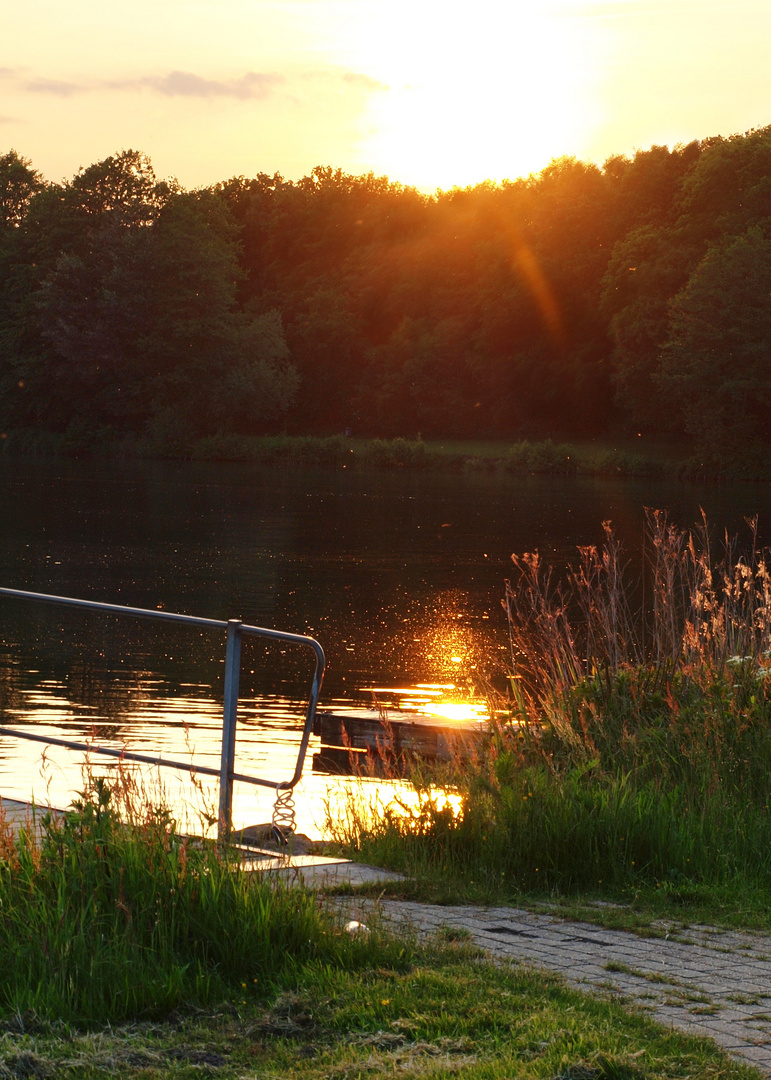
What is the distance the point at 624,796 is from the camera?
7.24 m

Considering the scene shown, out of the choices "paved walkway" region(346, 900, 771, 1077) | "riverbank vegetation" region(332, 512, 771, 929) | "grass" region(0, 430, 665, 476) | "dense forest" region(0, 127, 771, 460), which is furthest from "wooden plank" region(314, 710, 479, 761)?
"grass" region(0, 430, 665, 476)

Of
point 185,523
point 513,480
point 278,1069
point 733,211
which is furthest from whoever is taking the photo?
point 733,211

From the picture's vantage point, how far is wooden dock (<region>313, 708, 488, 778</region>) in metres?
11.8

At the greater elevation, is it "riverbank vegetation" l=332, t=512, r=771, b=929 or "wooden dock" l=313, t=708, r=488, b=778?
"riverbank vegetation" l=332, t=512, r=771, b=929

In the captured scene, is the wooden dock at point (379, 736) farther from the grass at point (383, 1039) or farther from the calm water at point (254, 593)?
the grass at point (383, 1039)

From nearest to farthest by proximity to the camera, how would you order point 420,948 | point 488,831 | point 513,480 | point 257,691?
point 420,948, point 488,831, point 257,691, point 513,480

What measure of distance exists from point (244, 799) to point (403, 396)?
8150 centimetres

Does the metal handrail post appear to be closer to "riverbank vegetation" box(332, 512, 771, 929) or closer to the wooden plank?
"riverbank vegetation" box(332, 512, 771, 929)

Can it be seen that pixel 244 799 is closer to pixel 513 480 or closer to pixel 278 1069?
pixel 278 1069

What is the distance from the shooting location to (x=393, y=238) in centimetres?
10025

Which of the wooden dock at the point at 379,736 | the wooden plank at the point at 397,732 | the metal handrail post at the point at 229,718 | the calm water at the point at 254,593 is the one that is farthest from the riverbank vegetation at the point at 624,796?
the wooden dock at the point at 379,736

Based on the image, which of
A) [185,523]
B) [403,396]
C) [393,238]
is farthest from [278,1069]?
[393,238]

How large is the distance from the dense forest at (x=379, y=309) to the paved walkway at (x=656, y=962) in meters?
66.9

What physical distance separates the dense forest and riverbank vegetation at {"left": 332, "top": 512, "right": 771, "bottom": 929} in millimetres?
62870
